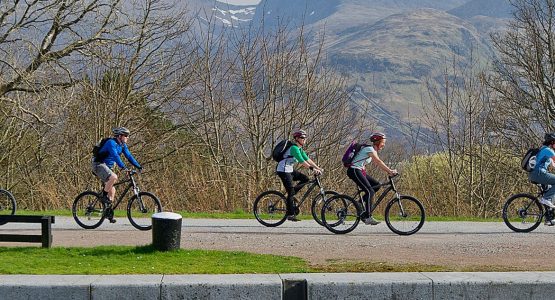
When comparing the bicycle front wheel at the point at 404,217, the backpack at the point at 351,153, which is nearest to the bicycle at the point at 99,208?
the backpack at the point at 351,153

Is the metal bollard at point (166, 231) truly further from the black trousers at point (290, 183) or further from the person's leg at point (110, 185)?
the black trousers at point (290, 183)

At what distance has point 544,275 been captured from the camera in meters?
8.23

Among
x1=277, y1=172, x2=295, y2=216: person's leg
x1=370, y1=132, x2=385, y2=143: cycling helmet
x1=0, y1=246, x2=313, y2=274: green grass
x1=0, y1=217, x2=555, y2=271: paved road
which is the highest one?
x1=370, y1=132, x2=385, y2=143: cycling helmet

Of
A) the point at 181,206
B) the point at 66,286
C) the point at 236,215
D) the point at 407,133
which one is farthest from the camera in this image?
the point at 407,133

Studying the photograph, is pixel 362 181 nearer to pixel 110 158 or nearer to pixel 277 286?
pixel 110 158

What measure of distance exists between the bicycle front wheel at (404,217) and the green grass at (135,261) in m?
3.67

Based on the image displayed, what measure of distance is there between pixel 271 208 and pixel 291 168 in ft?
2.84

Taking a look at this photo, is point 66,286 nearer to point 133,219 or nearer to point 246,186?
point 133,219

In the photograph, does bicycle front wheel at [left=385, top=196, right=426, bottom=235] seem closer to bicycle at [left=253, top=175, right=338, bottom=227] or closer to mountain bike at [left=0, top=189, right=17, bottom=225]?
bicycle at [left=253, top=175, right=338, bottom=227]

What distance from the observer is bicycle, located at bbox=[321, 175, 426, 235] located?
1294 centimetres

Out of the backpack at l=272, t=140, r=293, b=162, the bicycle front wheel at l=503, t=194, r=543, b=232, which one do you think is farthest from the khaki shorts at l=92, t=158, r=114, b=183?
the bicycle front wheel at l=503, t=194, r=543, b=232

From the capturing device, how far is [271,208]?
46.1 feet

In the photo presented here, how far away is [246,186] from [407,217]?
258 inches

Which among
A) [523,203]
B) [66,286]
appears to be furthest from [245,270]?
[523,203]
